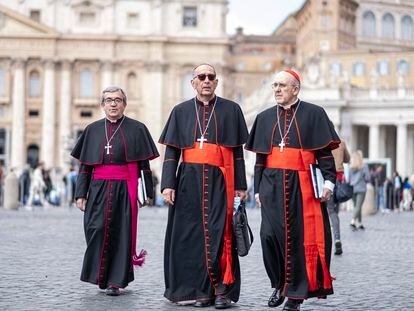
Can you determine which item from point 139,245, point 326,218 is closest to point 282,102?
point 326,218

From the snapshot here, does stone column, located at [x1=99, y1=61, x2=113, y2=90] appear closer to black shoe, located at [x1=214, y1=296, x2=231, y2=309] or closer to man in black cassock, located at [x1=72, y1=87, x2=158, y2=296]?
man in black cassock, located at [x1=72, y1=87, x2=158, y2=296]

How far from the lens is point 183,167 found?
9727mm

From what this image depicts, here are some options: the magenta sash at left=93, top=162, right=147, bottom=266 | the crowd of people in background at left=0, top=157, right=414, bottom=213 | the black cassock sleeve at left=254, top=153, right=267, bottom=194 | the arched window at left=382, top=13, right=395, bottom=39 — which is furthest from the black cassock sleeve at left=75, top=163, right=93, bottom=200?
the arched window at left=382, top=13, right=395, bottom=39

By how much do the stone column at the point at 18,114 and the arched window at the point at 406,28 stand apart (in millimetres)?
37303

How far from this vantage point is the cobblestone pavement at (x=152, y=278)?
9445 millimetres

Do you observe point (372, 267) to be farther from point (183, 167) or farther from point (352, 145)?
point (352, 145)

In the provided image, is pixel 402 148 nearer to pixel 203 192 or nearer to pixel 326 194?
pixel 203 192

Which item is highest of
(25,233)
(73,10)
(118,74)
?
(73,10)

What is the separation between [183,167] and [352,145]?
43.5 metres

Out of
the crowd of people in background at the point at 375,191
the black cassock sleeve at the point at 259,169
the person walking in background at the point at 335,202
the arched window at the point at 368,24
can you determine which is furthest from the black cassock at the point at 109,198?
the arched window at the point at 368,24

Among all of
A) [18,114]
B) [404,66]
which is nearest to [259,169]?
[18,114]

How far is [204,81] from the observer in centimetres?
960

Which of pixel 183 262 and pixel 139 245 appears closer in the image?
pixel 183 262

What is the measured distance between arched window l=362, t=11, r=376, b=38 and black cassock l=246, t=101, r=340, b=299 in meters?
82.5
